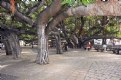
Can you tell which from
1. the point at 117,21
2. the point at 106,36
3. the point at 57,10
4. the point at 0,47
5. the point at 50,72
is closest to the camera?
the point at 50,72

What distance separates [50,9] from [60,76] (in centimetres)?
434

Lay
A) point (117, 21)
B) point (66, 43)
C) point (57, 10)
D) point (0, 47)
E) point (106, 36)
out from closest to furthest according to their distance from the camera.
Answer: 1. point (57, 10)
2. point (117, 21)
3. point (106, 36)
4. point (66, 43)
5. point (0, 47)

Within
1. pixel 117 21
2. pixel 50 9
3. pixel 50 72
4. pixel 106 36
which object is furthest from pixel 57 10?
pixel 106 36

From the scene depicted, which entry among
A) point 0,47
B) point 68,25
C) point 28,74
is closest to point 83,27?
point 68,25

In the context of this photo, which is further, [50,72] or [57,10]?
[57,10]

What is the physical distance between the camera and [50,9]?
16.5 meters

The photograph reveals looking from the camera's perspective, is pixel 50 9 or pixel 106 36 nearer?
pixel 50 9

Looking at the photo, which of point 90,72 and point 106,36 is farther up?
point 106,36

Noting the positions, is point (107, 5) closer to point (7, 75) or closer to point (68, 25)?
point (7, 75)

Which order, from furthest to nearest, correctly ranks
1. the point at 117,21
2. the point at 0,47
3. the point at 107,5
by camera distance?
1. the point at 0,47
2. the point at 117,21
3. the point at 107,5

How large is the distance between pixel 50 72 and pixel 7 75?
2.14 metres

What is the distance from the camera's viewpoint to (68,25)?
30766 mm

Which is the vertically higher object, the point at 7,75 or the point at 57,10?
the point at 57,10

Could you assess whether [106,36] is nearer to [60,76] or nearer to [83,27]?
[83,27]
